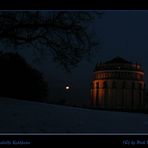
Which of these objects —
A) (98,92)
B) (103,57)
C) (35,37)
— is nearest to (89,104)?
(98,92)

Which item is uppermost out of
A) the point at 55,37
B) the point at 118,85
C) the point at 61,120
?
the point at 55,37

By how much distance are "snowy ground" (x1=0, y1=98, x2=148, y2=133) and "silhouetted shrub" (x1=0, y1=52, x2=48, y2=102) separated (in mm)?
73

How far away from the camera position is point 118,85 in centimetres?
396

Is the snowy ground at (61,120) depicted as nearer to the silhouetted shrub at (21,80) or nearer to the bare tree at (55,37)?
the silhouetted shrub at (21,80)

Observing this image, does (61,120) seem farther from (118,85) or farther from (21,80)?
(118,85)

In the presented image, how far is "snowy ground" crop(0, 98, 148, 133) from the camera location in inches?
142

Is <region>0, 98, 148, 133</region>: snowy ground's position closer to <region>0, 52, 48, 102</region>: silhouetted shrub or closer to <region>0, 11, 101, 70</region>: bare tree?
<region>0, 52, 48, 102</region>: silhouetted shrub

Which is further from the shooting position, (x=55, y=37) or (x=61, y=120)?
(x=55, y=37)

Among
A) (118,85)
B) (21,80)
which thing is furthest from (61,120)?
(118,85)

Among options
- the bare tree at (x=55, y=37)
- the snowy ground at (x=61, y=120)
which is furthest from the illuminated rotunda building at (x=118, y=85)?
the bare tree at (x=55, y=37)

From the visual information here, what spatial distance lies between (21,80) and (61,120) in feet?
1.58
